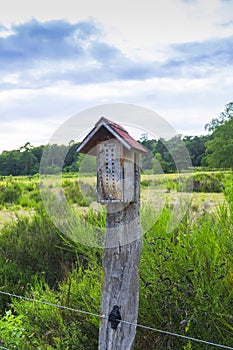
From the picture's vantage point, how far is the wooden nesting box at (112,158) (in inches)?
84.0

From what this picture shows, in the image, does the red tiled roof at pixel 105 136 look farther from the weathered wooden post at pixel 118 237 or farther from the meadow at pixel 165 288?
the meadow at pixel 165 288

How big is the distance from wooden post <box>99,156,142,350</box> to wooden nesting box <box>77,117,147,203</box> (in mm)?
103

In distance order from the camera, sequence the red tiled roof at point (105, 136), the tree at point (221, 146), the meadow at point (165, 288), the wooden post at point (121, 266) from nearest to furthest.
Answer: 1. the red tiled roof at point (105, 136)
2. the wooden post at point (121, 266)
3. the meadow at point (165, 288)
4. the tree at point (221, 146)

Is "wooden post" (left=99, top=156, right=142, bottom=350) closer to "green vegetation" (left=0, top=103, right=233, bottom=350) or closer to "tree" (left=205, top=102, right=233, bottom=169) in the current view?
"green vegetation" (left=0, top=103, right=233, bottom=350)

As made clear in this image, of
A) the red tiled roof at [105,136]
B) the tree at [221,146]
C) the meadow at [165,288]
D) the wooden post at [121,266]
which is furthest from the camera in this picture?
the tree at [221,146]

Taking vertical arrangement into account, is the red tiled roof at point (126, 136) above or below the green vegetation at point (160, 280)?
above

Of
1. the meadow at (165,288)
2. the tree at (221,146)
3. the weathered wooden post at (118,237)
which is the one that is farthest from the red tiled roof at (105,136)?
the tree at (221,146)

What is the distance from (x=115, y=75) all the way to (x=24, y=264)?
3.46 metres

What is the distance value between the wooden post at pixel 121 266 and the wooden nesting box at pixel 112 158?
10 cm

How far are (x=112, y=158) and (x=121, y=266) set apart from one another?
0.60 m

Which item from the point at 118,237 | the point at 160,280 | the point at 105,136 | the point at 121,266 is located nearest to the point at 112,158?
the point at 105,136

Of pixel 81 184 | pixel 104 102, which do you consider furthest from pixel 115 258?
pixel 104 102

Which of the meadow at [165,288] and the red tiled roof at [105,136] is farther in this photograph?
the meadow at [165,288]

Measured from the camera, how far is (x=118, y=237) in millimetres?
2271
